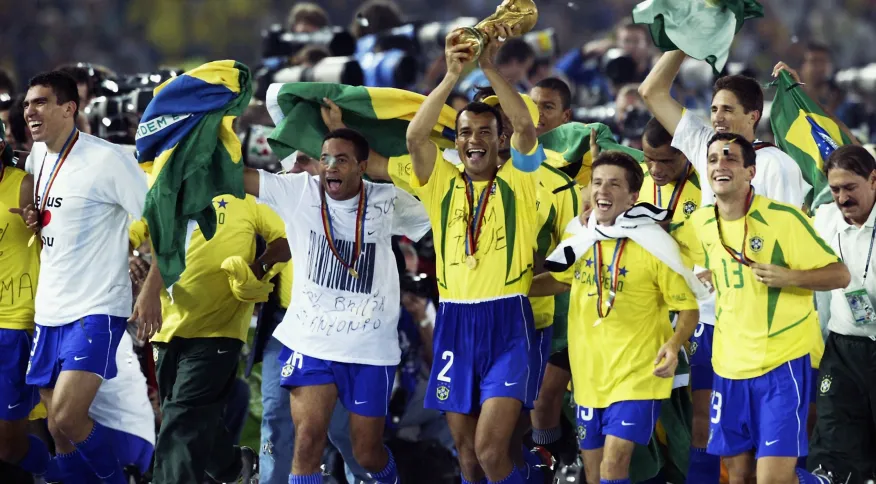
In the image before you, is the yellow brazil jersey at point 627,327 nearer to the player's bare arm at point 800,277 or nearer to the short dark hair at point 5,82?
the player's bare arm at point 800,277

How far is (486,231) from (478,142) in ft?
1.41

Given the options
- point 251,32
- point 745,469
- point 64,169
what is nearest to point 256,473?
point 64,169

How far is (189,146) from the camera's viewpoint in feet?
23.7

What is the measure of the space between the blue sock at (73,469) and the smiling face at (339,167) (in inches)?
79.8

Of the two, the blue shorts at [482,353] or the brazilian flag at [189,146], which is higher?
the brazilian flag at [189,146]

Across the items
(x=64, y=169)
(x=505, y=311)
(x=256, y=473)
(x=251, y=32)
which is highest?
(x=251, y=32)

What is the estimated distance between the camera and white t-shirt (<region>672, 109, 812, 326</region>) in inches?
282

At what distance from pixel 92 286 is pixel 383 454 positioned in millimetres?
1748

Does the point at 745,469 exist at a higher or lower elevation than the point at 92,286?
lower

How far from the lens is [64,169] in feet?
25.0

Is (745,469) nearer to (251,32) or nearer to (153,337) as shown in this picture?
(153,337)

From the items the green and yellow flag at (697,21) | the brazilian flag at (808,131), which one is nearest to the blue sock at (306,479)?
the green and yellow flag at (697,21)

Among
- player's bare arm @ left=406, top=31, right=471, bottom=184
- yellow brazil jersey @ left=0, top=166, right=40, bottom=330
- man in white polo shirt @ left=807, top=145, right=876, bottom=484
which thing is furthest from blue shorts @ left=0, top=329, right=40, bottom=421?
man in white polo shirt @ left=807, top=145, right=876, bottom=484

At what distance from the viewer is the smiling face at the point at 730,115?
726cm
